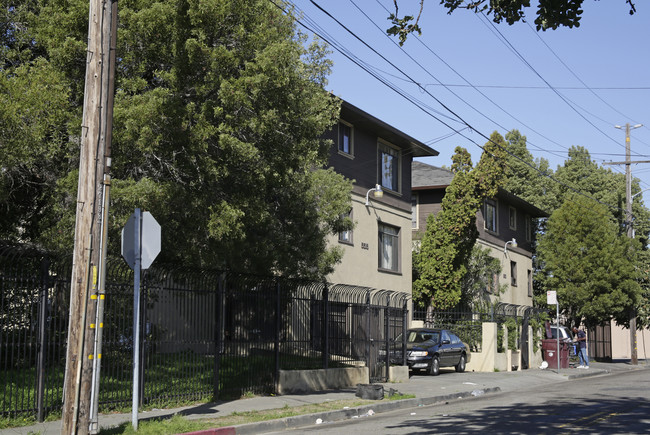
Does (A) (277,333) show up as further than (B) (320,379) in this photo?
No

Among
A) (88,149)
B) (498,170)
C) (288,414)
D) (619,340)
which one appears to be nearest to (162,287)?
(288,414)

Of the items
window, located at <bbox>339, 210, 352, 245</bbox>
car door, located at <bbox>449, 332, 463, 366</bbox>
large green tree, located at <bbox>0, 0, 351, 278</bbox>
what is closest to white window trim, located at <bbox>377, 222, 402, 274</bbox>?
window, located at <bbox>339, 210, 352, 245</bbox>

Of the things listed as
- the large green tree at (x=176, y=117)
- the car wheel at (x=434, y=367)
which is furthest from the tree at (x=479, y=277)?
the large green tree at (x=176, y=117)

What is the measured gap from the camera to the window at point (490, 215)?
38.0 meters

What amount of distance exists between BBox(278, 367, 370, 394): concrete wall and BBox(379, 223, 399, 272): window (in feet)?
34.9

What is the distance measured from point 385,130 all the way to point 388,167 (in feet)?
6.59

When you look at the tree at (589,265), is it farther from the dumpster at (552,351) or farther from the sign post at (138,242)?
the sign post at (138,242)

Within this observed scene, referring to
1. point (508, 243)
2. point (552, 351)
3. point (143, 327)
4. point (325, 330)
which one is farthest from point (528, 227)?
point (143, 327)

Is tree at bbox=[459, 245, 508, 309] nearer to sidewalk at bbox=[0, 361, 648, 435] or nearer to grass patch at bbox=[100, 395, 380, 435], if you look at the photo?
sidewalk at bbox=[0, 361, 648, 435]

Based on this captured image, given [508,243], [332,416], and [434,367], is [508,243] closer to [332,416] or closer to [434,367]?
[434,367]

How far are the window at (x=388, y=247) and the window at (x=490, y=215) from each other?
927 cm

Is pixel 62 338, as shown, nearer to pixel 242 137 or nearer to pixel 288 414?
pixel 288 414

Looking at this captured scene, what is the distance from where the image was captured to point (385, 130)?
28453 mm

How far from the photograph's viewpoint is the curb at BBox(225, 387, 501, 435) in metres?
11.6
